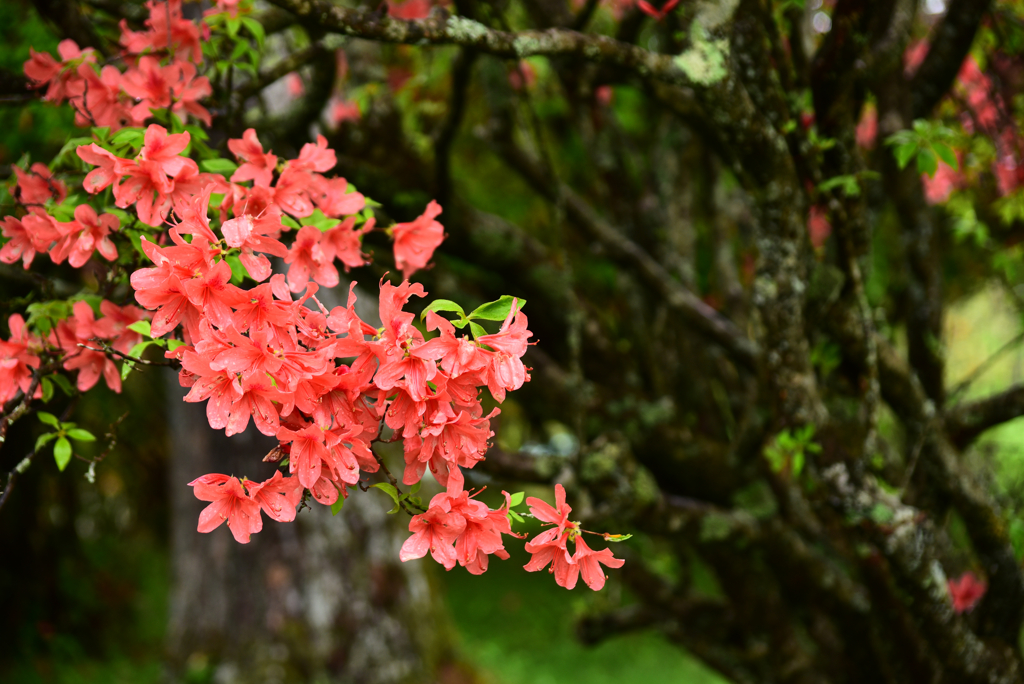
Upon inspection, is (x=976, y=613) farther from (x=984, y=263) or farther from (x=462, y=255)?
(x=984, y=263)

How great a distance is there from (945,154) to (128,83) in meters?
2.14

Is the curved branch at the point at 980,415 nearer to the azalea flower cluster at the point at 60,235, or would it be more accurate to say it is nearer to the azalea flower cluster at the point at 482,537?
the azalea flower cluster at the point at 482,537

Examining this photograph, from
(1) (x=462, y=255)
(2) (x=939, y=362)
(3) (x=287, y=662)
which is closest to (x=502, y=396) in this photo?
(1) (x=462, y=255)

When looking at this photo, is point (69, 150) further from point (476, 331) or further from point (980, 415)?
point (980, 415)

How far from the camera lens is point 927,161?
1.87 metres

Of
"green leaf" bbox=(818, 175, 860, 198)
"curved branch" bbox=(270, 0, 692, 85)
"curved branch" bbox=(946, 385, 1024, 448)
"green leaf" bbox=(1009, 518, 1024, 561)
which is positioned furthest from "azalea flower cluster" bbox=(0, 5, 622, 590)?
"curved branch" bbox=(946, 385, 1024, 448)

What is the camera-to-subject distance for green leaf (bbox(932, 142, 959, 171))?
6.05 feet

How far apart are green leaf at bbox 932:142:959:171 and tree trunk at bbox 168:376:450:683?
3269 mm

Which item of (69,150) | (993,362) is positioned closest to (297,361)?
(69,150)

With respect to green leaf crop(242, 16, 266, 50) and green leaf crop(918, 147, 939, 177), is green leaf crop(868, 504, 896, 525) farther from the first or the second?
green leaf crop(242, 16, 266, 50)

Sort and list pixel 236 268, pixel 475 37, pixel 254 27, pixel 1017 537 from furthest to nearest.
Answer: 1. pixel 1017 537
2. pixel 254 27
3. pixel 475 37
4. pixel 236 268

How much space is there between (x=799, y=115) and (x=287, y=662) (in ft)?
12.3

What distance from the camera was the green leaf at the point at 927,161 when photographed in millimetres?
1862

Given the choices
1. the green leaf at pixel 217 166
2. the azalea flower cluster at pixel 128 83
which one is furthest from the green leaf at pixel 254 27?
the green leaf at pixel 217 166
